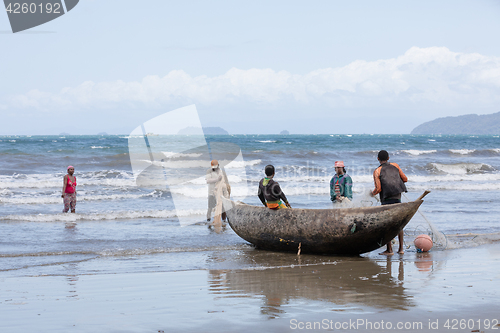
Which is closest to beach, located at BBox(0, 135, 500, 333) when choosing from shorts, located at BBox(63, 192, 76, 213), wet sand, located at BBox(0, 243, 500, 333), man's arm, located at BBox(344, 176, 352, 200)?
wet sand, located at BBox(0, 243, 500, 333)

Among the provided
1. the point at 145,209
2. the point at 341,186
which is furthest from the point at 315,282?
the point at 145,209

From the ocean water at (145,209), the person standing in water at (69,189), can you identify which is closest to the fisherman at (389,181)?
the ocean water at (145,209)

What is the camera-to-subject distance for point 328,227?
7.39 m

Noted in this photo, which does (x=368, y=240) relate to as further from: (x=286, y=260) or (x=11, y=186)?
(x=11, y=186)

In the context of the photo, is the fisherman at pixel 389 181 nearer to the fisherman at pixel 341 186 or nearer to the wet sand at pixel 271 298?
the fisherman at pixel 341 186

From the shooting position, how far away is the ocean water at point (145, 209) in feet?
25.9

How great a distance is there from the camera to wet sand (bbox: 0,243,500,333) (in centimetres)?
418

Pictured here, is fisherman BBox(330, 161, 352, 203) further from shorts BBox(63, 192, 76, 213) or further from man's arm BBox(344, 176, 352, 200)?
shorts BBox(63, 192, 76, 213)

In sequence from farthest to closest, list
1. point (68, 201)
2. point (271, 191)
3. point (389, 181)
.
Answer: point (68, 201) < point (271, 191) < point (389, 181)

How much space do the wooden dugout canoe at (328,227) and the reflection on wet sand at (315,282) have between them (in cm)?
25

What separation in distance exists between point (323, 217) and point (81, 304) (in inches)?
158

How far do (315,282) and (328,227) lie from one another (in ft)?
5.41

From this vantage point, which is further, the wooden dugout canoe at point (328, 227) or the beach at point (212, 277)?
the wooden dugout canoe at point (328, 227)

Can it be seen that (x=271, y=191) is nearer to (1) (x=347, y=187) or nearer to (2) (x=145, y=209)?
(1) (x=347, y=187)
